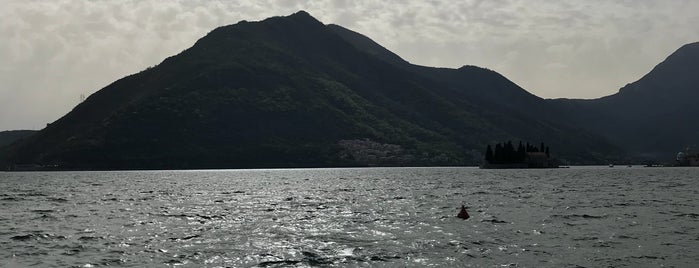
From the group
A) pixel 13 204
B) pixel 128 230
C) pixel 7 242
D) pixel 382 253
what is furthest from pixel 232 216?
pixel 13 204

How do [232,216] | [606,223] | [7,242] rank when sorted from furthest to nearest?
1. [232,216]
2. [606,223]
3. [7,242]

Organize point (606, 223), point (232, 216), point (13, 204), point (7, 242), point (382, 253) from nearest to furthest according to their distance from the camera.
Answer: point (382, 253)
point (7, 242)
point (606, 223)
point (232, 216)
point (13, 204)

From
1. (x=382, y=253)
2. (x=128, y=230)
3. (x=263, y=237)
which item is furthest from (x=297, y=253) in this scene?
(x=128, y=230)

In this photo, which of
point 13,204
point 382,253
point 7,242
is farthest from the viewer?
point 13,204

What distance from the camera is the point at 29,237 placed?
194 ft

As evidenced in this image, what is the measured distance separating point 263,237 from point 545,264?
2420cm

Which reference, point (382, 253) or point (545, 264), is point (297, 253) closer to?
point (382, 253)

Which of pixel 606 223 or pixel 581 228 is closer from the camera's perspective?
pixel 581 228

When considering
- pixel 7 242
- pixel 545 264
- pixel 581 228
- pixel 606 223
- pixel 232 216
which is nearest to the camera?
pixel 545 264

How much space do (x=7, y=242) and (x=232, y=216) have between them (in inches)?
1073

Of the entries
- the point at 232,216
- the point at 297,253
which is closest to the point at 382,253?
the point at 297,253

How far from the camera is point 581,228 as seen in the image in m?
63.3

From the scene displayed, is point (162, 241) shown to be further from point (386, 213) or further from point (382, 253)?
point (386, 213)

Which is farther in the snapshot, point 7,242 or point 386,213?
point 386,213
